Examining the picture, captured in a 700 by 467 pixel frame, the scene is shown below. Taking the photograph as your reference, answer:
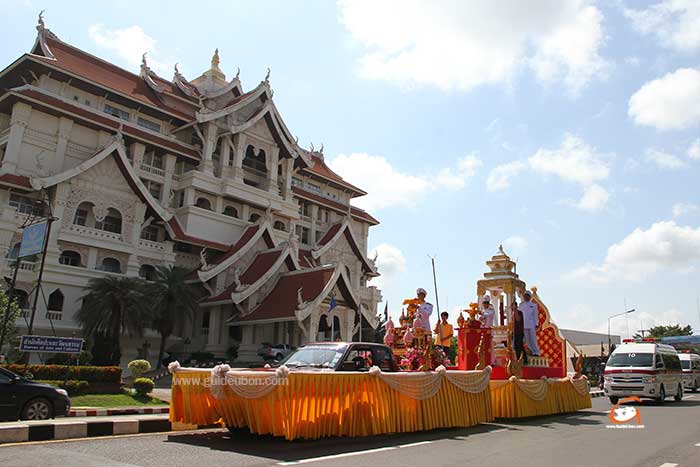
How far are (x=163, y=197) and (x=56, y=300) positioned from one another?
28.4 ft

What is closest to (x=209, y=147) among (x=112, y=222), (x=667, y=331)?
(x=112, y=222)

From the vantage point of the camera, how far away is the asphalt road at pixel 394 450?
248 inches

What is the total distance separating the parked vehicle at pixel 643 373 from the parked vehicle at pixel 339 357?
10.4 metres

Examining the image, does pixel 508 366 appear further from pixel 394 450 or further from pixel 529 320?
pixel 394 450

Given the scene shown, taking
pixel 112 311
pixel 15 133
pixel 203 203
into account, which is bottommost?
pixel 112 311

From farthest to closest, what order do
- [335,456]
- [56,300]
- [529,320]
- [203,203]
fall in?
[203,203], [56,300], [529,320], [335,456]

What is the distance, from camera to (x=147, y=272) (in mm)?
29297

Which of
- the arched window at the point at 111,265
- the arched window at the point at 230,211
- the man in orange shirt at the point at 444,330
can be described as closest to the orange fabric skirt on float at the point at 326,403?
the man in orange shirt at the point at 444,330

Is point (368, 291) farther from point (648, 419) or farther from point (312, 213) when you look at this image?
point (648, 419)

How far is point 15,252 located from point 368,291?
76.0 ft

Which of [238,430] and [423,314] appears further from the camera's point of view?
[423,314]

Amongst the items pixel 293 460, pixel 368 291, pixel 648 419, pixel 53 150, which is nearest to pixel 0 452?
pixel 293 460

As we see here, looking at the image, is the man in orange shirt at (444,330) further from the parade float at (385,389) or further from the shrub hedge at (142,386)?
the shrub hedge at (142,386)

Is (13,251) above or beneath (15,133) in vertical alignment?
beneath
